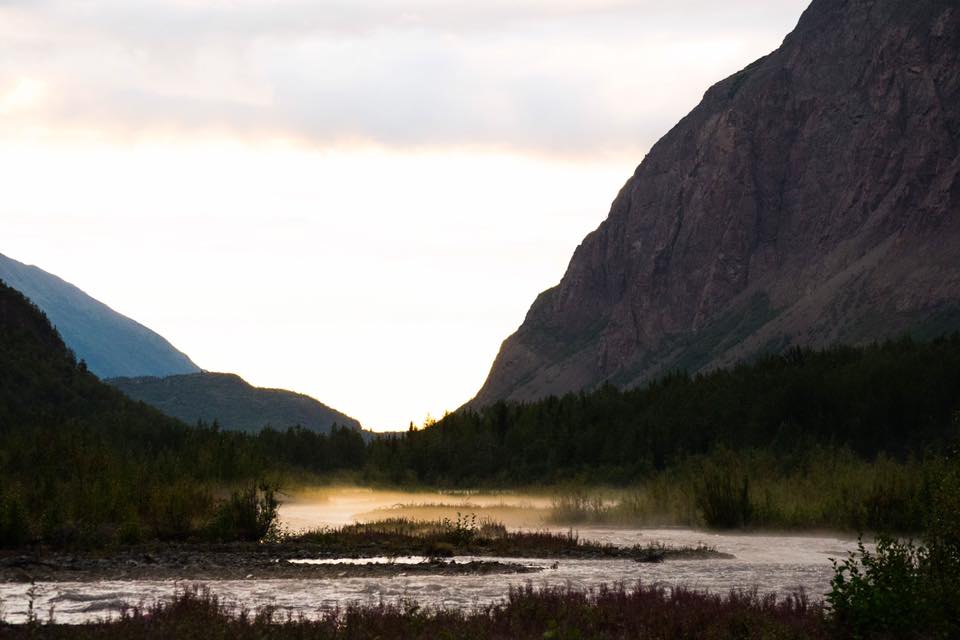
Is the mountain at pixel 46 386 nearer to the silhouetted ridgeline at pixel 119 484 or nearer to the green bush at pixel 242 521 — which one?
the silhouetted ridgeline at pixel 119 484

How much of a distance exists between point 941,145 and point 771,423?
454 feet

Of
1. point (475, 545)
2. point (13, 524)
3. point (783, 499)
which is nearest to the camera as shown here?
point (13, 524)

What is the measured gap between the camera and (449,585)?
947 inches

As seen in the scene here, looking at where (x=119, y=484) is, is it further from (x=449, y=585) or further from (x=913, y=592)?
(x=913, y=592)

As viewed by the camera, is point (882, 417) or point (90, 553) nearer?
point (90, 553)

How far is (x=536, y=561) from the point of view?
3002 centimetres

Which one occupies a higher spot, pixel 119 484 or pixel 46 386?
pixel 46 386

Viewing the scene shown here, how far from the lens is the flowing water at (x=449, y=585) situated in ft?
67.7

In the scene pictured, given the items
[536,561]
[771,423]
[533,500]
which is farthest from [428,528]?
[771,423]

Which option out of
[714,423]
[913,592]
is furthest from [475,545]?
[714,423]

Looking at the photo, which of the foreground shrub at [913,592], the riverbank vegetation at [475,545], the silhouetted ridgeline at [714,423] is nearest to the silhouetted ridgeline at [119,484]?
the riverbank vegetation at [475,545]

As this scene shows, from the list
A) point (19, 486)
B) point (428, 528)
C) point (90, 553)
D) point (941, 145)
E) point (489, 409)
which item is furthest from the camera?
point (941, 145)

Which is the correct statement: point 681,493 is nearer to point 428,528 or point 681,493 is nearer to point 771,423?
point 428,528

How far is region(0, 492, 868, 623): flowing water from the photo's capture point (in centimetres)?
2062
